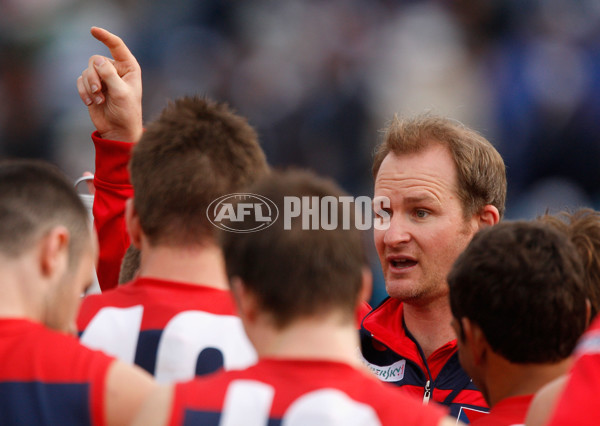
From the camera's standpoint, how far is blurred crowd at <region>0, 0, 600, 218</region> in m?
6.95

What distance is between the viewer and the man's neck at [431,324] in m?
2.97

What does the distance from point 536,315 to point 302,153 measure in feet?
17.1

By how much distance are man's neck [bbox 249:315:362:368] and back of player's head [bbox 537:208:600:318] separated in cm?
105

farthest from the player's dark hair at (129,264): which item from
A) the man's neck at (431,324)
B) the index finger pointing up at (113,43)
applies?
the man's neck at (431,324)

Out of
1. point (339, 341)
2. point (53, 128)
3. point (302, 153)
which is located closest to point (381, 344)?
point (339, 341)

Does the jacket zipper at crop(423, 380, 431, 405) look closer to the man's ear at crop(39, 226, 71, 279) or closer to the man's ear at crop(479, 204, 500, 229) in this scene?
the man's ear at crop(479, 204, 500, 229)

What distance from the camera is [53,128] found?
6863mm

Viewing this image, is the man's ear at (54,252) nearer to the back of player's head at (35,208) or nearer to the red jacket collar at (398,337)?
the back of player's head at (35,208)

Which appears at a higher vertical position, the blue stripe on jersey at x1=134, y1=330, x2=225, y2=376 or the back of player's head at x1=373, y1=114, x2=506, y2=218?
the back of player's head at x1=373, y1=114, x2=506, y2=218

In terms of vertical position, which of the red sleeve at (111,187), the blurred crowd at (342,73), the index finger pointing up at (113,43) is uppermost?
the blurred crowd at (342,73)

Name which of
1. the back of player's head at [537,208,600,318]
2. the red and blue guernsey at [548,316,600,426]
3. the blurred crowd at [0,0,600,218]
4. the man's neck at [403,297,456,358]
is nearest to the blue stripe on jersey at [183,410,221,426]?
the red and blue guernsey at [548,316,600,426]

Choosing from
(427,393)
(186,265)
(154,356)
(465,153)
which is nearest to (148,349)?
(154,356)

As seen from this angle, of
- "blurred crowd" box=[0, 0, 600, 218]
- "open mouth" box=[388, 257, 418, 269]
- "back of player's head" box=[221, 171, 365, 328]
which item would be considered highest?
"blurred crowd" box=[0, 0, 600, 218]

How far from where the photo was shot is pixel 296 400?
4.64ft
